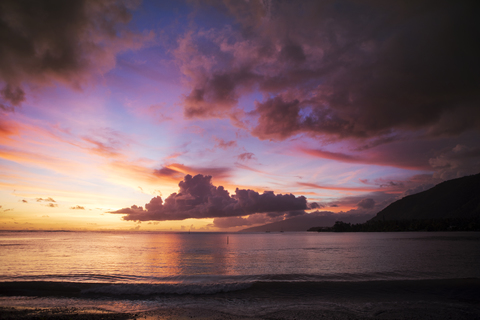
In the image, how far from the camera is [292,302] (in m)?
20.0

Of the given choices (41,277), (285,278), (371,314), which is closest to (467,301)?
(371,314)

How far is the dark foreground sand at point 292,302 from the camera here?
16.5m

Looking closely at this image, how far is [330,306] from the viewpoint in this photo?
18.7 m

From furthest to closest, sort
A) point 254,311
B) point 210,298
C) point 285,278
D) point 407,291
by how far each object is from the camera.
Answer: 1. point 285,278
2. point 407,291
3. point 210,298
4. point 254,311

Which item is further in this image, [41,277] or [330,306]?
[41,277]

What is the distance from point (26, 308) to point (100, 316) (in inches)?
275

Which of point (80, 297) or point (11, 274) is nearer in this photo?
point (80, 297)

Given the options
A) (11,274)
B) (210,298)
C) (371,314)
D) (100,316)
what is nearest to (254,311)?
(210,298)

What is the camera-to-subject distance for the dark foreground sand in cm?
1655

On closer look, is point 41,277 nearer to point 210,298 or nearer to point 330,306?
point 210,298

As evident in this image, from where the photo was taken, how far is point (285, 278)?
30875 millimetres

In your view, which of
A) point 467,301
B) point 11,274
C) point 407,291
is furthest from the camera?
point 11,274

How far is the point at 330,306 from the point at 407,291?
10.5m

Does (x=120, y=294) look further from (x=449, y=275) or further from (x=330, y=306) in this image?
(x=449, y=275)
